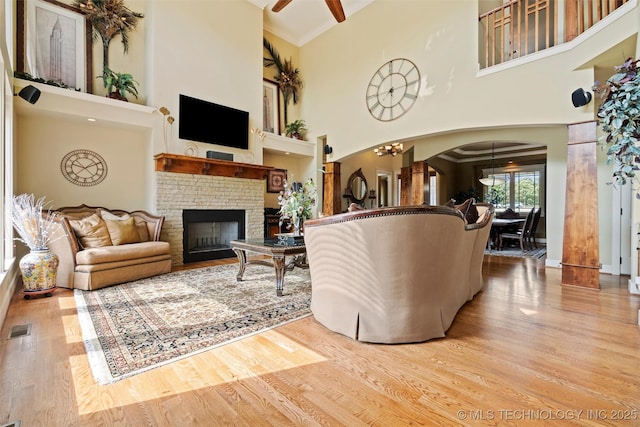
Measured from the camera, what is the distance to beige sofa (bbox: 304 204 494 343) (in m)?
1.94

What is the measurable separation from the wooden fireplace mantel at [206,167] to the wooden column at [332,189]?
153 cm

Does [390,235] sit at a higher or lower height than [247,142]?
lower

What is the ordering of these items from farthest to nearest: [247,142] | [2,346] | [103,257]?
[247,142] < [103,257] < [2,346]

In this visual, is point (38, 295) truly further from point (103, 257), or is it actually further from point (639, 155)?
point (639, 155)

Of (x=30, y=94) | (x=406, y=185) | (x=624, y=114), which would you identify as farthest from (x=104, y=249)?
(x=406, y=185)

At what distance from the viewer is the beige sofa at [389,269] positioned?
1941 millimetres

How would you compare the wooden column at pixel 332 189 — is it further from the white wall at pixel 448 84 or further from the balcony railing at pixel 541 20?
the balcony railing at pixel 541 20

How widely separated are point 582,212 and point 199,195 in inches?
224

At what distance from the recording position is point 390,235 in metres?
1.92

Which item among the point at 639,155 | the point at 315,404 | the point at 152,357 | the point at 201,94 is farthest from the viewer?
the point at 201,94

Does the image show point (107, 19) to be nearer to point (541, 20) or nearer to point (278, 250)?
point (278, 250)

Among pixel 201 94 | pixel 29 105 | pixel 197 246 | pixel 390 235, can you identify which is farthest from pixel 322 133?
pixel 390 235

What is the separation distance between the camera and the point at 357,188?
337 inches

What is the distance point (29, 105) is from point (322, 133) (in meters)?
4.98
